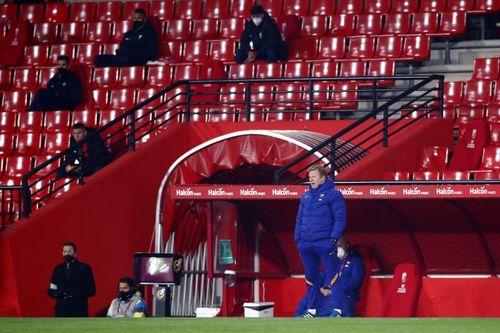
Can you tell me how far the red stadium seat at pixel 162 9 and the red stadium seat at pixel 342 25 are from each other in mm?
3218

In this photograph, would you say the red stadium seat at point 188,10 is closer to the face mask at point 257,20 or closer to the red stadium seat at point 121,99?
the face mask at point 257,20

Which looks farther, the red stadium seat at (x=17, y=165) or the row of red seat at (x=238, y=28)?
the row of red seat at (x=238, y=28)

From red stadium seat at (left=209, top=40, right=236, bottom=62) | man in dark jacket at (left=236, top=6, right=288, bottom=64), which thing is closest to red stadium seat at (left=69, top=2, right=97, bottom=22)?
red stadium seat at (left=209, top=40, right=236, bottom=62)

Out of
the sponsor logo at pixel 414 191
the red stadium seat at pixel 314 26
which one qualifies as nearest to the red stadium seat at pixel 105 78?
the red stadium seat at pixel 314 26

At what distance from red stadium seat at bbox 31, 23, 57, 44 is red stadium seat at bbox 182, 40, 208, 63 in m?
2.82

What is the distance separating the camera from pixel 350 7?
23703 mm

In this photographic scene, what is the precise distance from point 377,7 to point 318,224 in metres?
8.58

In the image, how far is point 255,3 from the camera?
2455 centimetres

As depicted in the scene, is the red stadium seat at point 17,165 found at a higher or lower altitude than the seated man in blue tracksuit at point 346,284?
higher

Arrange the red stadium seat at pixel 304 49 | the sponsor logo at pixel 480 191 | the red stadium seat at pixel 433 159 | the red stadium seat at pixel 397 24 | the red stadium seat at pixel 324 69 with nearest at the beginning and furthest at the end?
1. the sponsor logo at pixel 480 191
2. the red stadium seat at pixel 433 159
3. the red stadium seat at pixel 324 69
4. the red stadium seat at pixel 397 24
5. the red stadium seat at pixel 304 49

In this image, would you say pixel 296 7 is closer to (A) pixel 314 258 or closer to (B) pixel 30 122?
(B) pixel 30 122

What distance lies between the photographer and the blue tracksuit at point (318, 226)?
1544 centimetres

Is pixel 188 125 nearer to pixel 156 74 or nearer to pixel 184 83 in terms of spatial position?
pixel 184 83

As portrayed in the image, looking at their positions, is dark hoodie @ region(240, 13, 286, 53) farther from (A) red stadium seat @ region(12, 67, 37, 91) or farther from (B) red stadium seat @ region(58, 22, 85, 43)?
(B) red stadium seat @ region(58, 22, 85, 43)
